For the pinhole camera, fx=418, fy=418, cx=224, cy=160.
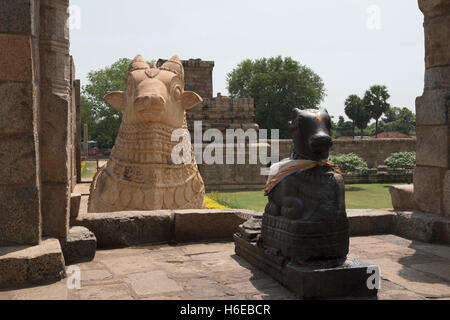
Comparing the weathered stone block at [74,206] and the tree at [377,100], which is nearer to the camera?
the weathered stone block at [74,206]

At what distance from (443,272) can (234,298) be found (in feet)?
5.81

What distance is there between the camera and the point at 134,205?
546 centimetres

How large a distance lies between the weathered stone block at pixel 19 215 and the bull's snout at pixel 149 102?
8.19ft

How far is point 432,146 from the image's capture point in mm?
4734

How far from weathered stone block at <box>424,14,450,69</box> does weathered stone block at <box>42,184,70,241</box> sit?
4.16 meters

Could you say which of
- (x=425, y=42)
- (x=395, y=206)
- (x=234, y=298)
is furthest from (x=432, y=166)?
(x=234, y=298)

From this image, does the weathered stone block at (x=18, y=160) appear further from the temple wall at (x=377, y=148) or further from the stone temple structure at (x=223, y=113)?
the temple wall at (x=377, y=148)

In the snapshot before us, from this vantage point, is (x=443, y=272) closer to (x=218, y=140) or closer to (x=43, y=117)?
(x=43, y=117)

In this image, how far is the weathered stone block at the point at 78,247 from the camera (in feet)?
11.8

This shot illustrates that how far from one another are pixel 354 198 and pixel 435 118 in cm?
821

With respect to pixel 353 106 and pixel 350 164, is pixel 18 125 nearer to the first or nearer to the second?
pixel 350 164

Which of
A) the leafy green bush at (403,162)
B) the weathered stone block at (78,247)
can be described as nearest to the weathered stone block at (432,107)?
the weathered stone block at (78,247)

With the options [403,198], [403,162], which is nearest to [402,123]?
[403,162]

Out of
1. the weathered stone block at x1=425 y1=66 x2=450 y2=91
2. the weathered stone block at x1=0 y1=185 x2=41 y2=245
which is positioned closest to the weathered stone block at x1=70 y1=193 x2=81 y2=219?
the weathered stone block at x1=0 y1=185 x2=41 y2=245
